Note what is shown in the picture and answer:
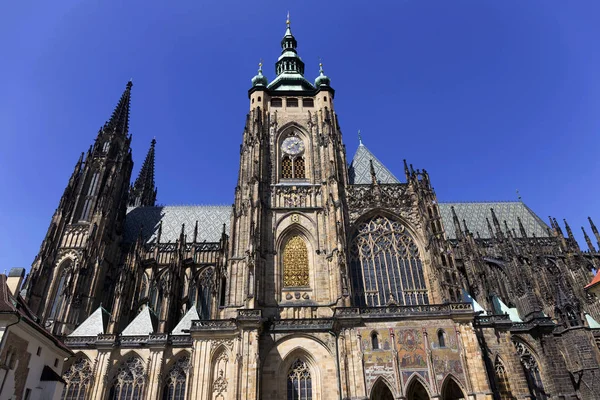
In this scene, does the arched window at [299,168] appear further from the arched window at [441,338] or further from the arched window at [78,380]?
the arched window at [78,380]

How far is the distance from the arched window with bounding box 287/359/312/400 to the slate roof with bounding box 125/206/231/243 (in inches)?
780

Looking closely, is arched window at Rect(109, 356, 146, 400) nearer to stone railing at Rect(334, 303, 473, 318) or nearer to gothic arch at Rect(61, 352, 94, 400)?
gothic arch at Rect(61, 352, 94, 400)

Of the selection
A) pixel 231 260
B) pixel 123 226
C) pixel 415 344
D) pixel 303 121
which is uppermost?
pixel 303 121

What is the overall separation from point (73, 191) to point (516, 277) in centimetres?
4021

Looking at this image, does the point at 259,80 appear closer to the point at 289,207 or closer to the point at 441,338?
the point at 289,207

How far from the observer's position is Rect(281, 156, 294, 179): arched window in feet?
107

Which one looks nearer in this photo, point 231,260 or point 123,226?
point 231,260

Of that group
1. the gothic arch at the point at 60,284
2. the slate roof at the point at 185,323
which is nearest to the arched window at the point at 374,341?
the slate roof at the point at 185,323

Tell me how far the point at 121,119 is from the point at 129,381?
29.9 metres

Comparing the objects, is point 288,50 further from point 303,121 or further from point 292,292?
point 292,292

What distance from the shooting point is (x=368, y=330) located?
23219mm

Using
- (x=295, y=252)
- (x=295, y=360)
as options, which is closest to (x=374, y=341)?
(x=295, y=360)

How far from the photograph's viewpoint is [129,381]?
2564 cm

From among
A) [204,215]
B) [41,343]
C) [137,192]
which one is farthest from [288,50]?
[41,343]
